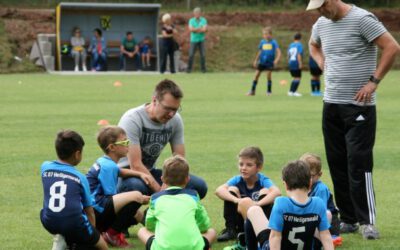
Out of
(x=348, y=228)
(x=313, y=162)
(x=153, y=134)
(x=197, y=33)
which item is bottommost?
(x=348, y=228)

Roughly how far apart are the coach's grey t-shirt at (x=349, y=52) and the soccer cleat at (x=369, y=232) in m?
1.11

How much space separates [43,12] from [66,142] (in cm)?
3558

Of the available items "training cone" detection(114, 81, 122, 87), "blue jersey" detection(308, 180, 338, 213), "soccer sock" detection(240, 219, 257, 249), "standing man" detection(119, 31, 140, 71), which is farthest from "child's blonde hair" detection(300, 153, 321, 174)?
"standing man" detection(119, 31, 140, 71)

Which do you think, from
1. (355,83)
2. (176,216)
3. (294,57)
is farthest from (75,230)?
(294,57)

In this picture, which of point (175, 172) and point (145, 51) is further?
point (145, 51)

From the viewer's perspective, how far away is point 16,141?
571 inches

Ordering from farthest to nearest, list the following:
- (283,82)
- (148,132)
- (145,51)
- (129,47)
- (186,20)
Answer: (186,20) < (145,51) < (129,47) < (283,82) < (148,132)

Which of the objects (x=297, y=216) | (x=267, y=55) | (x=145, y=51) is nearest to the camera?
(x=297, y=216)

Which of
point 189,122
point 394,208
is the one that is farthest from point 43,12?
point 394,208

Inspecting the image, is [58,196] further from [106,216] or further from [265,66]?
[265,66]

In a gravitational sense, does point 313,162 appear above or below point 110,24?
below

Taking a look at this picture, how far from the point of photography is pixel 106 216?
743cm

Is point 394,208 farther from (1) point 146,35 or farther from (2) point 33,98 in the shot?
(1) point 146,35

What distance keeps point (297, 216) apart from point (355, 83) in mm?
2349
